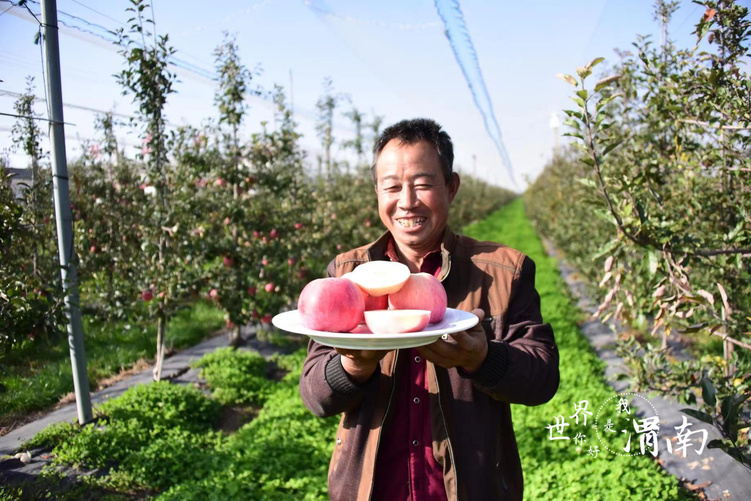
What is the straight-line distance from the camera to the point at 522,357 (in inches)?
54.4

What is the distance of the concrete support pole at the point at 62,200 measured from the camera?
10.6 feet

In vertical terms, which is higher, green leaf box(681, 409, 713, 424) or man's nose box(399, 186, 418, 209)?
man's nose box(399, 186, 418, 209)

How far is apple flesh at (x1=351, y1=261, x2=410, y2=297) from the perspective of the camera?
1328mm

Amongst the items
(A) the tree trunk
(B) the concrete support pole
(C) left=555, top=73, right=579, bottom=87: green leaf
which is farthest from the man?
(A) the tree trunk

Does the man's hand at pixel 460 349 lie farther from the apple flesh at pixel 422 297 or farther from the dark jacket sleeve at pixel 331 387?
the dark jacket sleeve at pixel 331 387

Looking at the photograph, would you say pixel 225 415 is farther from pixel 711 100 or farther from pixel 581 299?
pixel 581 299

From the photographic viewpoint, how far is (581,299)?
8.18 metres

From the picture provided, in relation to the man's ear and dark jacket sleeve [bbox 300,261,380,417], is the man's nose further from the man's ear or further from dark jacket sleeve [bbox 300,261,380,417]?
dark jacket sleeve [bbox 300,261,380,417]

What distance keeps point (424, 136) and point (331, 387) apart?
2.54 feet

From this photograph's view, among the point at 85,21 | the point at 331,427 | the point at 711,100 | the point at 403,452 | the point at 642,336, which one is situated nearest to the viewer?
the point at 403,452

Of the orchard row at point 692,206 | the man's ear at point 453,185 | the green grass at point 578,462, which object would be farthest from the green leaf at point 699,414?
the green grass at point 578,462

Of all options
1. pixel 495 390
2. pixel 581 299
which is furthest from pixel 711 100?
pixel 581 299

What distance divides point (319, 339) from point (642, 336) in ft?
18.7

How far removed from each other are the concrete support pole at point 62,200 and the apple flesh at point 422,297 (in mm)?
2601
